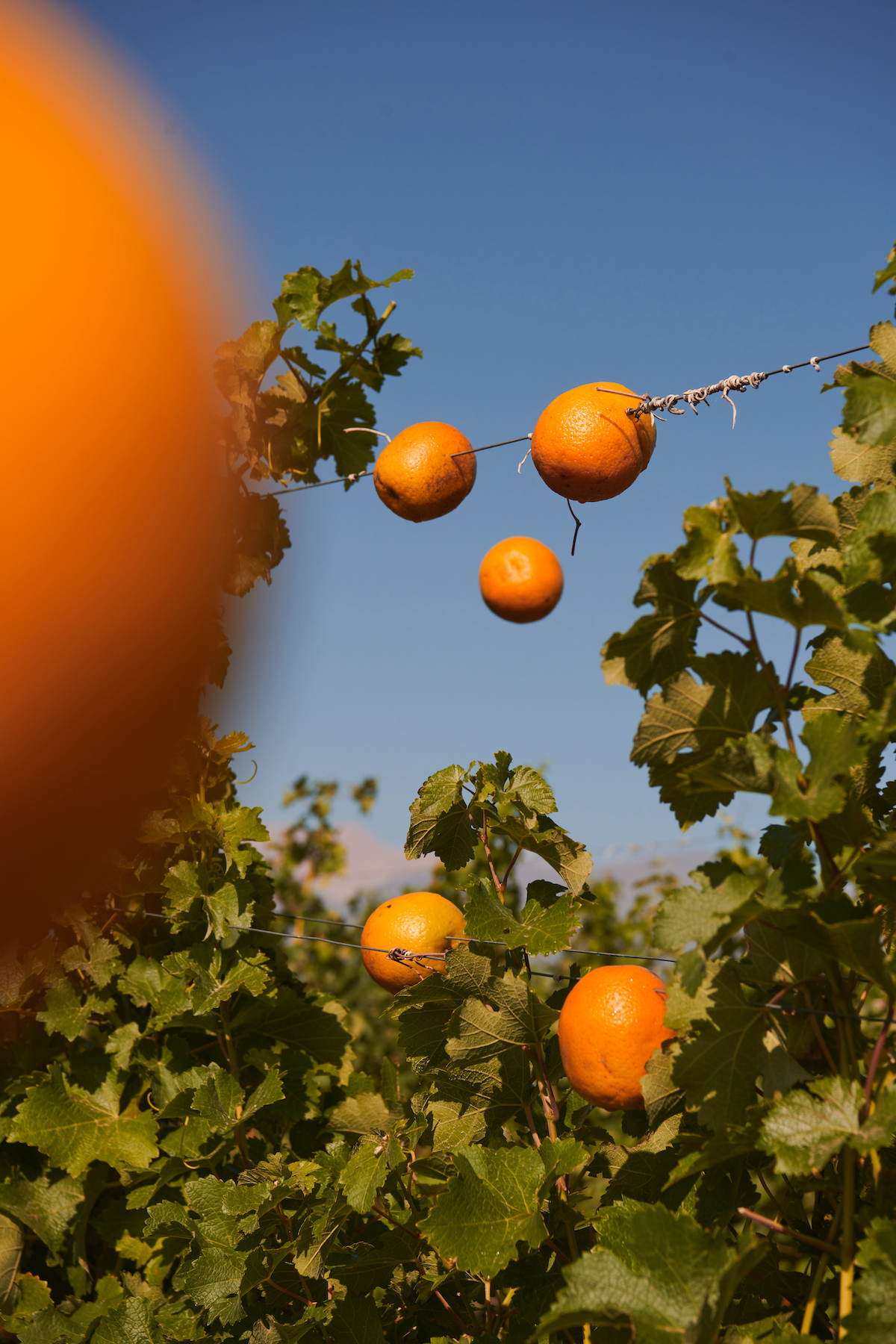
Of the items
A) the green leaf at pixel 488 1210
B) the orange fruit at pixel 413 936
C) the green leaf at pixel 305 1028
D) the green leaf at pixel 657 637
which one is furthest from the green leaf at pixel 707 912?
the green leaf at pixel 305 1028

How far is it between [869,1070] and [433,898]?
104 cm

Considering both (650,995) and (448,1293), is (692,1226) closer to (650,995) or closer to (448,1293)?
(650,995)

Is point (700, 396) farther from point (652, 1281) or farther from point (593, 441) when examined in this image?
point (652, 1281)

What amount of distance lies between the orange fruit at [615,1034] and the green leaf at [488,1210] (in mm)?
159

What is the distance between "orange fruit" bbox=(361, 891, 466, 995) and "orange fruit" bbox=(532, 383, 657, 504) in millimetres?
927

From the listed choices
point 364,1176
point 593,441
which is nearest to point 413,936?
point 364,1176

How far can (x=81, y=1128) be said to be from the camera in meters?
2.40

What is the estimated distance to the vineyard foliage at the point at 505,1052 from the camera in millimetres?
1229

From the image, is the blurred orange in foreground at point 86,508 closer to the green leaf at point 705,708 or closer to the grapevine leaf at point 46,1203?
the grapevine leaf at point 46,1203

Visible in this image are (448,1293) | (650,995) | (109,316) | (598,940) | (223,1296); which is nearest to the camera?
(650,995)

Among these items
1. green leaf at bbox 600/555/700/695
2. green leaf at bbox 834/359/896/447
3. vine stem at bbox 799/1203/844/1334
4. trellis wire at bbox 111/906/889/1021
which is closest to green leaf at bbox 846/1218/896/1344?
vine stem at bbox 799/1203/844/1334

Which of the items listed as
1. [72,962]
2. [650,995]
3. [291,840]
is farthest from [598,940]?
[650,995]

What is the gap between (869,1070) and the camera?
1.20m

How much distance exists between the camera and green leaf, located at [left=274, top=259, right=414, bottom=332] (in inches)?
99.5
